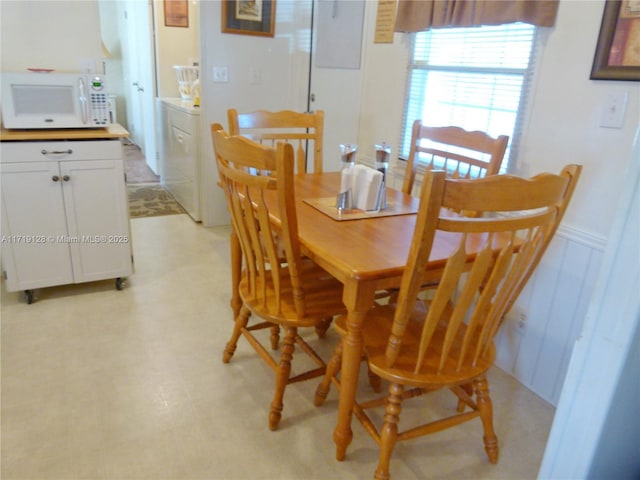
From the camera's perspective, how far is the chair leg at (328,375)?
64.6 inches

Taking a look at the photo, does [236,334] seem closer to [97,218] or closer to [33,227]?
[97,218]

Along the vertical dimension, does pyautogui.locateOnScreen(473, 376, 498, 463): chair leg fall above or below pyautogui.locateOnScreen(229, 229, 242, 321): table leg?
below

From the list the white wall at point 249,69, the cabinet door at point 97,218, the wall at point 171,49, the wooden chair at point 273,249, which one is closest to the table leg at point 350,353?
the wooden chair at point 273,249

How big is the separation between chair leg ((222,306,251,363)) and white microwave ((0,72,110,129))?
1.36 m

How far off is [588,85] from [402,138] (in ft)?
3.68

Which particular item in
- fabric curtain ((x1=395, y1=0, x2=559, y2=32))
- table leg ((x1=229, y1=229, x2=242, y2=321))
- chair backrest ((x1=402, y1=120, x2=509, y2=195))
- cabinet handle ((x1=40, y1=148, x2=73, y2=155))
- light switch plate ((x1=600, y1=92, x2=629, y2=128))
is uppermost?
fabric curtain ((x1=395, y1=0, x2=559, y2=32))

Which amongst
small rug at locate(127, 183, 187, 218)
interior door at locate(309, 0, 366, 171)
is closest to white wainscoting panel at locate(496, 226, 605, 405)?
interior door at locate(309, 0, 366, 171)

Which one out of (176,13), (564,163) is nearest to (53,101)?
(564,163)

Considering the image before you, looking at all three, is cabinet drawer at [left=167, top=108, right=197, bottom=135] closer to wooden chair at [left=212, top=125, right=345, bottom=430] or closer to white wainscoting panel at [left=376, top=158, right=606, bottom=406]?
wooden chair at [left=212, top=125, right=345, bottom=430]

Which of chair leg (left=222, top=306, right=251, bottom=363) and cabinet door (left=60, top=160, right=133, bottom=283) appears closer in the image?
chair leg (left=222, top=306, right=251, bottom=363)

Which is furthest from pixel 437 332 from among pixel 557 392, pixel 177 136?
pixel 177 136

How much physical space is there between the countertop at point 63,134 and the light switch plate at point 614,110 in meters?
2.17

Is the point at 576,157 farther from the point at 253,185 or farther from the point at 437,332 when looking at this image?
the point at 253,185

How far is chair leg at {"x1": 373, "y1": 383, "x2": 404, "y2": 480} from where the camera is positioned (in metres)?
1.38
